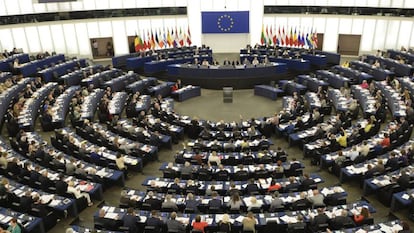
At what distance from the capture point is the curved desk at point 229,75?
3152 cm

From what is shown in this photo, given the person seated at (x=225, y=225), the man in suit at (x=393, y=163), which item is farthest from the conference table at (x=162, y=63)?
the person seated at (x=225, y=225)

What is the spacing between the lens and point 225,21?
132ft

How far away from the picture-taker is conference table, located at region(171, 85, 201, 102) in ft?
94.8

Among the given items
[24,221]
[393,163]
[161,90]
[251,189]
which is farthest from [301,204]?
[161,90]

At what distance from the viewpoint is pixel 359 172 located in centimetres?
1586

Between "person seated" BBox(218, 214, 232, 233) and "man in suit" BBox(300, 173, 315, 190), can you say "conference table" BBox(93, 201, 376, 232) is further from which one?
"man in suit" BBox(300, 173, 315, 190)

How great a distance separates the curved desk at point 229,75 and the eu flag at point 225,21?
957 centimetres

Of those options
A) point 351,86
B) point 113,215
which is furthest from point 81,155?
point 351,86

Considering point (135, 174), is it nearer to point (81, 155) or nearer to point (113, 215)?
point (81, 155)

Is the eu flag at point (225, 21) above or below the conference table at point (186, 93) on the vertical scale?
above

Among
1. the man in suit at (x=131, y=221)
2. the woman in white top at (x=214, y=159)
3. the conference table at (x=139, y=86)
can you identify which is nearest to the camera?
the man in suit at (x=131, y=221)

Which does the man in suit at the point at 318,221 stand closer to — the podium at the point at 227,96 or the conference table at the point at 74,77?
the podium at the point at 227,96

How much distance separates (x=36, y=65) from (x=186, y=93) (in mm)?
13428

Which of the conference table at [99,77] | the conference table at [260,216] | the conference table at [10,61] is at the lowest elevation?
the conference table at [260,216]
